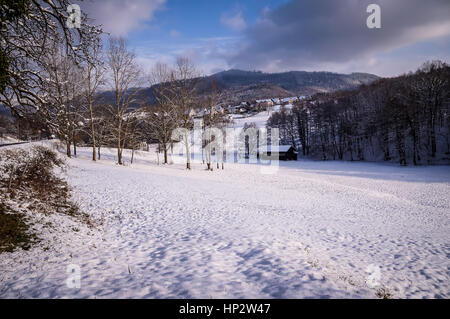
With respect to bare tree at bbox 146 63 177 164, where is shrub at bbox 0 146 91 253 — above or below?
below

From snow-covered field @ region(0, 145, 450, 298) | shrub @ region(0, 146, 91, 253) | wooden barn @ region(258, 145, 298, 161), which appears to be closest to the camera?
snow-covered field @ region(0, 145, 450, 298)

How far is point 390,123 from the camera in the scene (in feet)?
125

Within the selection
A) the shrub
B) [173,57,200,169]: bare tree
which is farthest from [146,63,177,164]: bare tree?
the shrub

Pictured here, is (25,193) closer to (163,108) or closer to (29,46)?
(29,46)

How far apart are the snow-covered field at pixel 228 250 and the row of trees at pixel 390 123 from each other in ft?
98.7

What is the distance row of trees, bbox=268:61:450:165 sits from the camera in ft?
118

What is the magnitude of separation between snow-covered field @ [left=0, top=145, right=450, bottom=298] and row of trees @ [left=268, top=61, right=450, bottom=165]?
30.1 metres

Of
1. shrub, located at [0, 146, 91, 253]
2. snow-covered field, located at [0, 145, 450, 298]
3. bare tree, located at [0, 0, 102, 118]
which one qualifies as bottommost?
snow-covered field, located at [0, 145, 450, 298]

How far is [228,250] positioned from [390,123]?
150 ft

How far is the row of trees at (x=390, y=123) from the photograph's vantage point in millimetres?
35875

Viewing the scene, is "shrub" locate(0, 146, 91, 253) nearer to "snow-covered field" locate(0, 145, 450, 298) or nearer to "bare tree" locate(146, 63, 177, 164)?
"snow-covered field" locate(0, 145, 450, 298)

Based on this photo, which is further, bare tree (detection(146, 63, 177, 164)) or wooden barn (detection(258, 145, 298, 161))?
wooden barn (detection(258, 145, 298, 161))

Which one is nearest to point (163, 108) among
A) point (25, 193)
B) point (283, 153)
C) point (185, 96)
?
point (185, 96)
